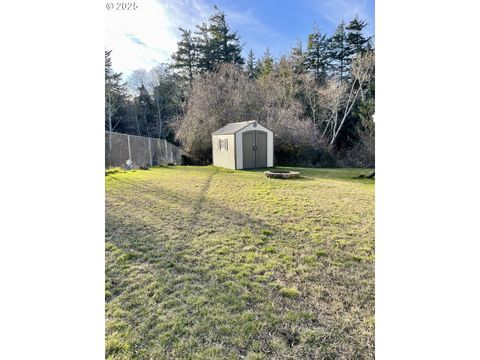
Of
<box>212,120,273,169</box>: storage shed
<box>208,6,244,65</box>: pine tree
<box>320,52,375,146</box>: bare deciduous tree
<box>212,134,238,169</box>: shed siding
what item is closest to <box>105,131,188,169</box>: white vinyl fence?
<box>212,134,238,169</box>: shed siding

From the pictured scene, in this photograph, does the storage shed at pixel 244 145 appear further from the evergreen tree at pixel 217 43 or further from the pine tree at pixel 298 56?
the pine tree at pixel 298 56

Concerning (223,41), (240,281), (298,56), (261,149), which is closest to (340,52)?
(298,56)

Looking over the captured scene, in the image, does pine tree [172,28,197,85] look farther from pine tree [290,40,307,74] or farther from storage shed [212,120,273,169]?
storage shed [212,120,273,169]

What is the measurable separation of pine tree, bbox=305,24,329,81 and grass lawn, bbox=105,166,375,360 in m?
1.38

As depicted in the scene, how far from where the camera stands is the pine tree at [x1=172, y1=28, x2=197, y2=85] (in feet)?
6.79

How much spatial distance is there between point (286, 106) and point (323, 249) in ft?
13.5

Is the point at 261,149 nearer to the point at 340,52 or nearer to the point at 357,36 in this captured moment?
the point at 340,52

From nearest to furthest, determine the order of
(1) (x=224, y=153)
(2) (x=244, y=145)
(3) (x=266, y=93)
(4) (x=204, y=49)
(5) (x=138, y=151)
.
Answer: (4) (x=204, y=49), (3) (x=266, y=93), (5) (x=138, y=151), (2) (x=244, y=145), (1) (x=224, y=153)

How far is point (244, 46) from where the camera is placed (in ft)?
6.56

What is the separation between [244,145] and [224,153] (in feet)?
2.00

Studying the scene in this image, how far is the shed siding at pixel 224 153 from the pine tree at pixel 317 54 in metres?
4.14

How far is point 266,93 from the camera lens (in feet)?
15.3

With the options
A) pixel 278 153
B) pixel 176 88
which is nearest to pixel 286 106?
pixel 278 153
